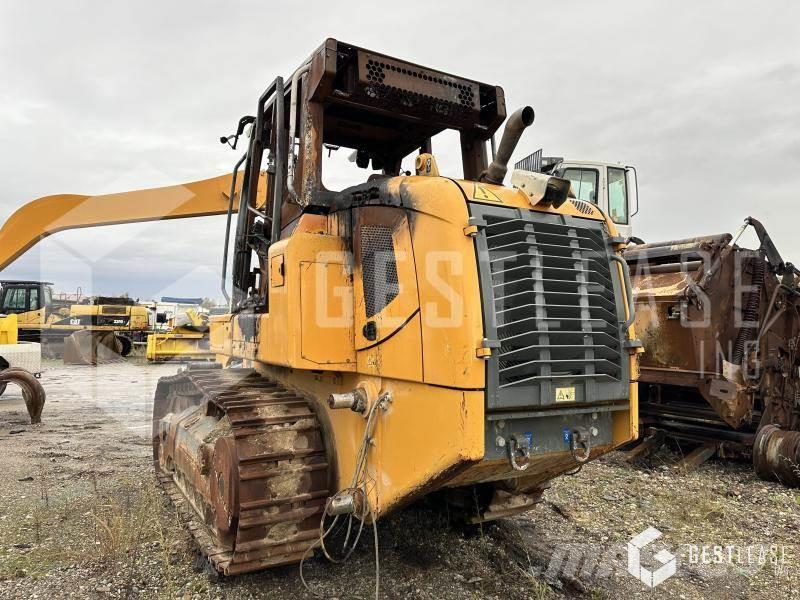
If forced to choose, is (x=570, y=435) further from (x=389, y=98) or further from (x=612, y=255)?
(x=389, y=98)

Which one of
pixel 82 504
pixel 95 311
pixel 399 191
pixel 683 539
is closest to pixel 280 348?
pixel 399 191

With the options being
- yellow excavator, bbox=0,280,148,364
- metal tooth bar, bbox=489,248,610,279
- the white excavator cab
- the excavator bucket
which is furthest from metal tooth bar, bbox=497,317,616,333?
yellow excavator, bbox=0,280,148,364

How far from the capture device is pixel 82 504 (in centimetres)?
502

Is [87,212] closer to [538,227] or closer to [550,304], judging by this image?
[538,227]

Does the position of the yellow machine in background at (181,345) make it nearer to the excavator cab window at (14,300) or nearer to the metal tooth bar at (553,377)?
the excavator cab window at (14,300)

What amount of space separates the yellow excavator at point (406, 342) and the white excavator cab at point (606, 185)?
578 cm

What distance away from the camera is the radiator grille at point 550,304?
112 inches

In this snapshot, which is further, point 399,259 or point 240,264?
point 240,264

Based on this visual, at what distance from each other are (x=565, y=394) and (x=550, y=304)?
0.46m

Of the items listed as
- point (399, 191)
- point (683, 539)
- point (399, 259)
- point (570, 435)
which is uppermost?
point (399, 191)

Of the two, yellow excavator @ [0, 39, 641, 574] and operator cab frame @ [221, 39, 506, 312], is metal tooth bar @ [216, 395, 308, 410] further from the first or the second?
operator cab frame @ [221, 39, 506, 312]

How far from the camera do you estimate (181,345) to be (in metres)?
A: 18.8

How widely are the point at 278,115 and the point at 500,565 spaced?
11.0 ft

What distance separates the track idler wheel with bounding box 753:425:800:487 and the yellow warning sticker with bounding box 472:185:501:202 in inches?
190
